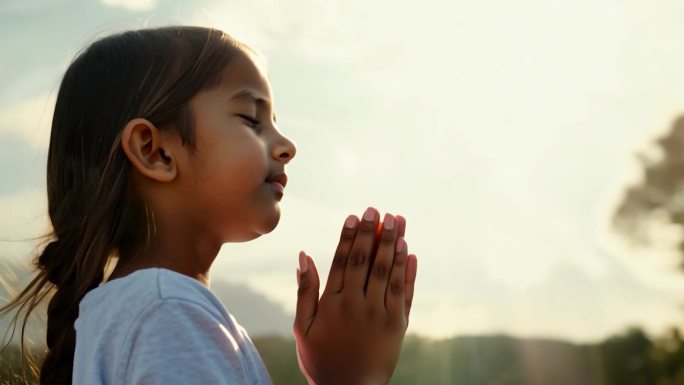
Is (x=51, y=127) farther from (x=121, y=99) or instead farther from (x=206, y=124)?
(x=206, y=124)

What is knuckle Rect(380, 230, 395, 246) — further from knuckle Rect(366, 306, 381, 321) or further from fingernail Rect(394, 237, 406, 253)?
knuckle Rect(366, 306, 381, 321)

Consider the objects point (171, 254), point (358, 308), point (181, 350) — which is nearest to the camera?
point (181, 350)

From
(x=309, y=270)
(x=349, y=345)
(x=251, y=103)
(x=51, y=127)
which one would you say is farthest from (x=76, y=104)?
(x=349, y=345)

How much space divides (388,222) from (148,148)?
621 millimetres

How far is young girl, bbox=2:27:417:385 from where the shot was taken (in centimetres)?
187

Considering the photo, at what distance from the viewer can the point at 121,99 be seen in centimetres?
220

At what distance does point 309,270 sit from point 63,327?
0.65m

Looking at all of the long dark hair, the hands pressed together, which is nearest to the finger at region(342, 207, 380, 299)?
the hands pressed together

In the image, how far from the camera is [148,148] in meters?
2.09

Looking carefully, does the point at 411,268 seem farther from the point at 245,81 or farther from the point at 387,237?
the point at 245,81

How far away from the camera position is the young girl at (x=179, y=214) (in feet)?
6.14

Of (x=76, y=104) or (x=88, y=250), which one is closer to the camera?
(x=88, y=250)

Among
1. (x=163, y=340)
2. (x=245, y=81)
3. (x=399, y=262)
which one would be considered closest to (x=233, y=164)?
(x=245, y=81)

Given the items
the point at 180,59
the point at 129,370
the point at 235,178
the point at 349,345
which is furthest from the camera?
the point at 180,59
